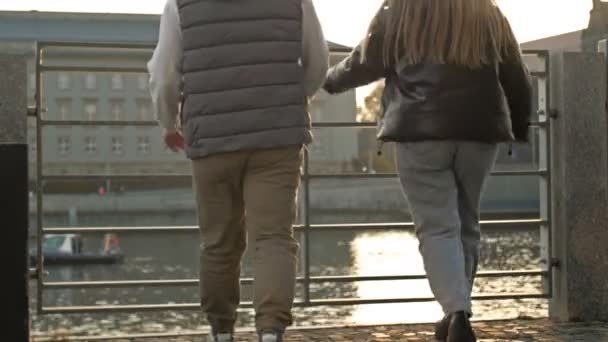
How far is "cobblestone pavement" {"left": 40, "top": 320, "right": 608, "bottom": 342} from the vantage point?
4465 millimetres

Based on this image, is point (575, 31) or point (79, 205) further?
point (79, 205)

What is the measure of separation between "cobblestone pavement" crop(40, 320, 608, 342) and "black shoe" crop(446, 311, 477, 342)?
0.49 metres

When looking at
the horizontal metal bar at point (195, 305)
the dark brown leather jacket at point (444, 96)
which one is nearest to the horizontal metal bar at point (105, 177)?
the horizontal metal bar at point (195, 305)

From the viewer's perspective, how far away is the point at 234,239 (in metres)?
3.80

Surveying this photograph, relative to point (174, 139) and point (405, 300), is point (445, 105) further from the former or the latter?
point (405, 300)

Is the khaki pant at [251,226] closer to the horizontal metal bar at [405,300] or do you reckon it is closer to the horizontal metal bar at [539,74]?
the horizontal metal bar at [405,300]

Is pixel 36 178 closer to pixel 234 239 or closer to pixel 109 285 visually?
pixel 109 285

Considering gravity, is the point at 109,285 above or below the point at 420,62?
below

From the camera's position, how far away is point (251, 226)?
146 inches

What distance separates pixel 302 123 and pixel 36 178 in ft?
5.80

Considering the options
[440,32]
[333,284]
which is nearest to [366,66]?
[440,32]

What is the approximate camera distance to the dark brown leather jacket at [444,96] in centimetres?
395

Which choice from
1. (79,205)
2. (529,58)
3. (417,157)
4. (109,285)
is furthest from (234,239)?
(79,205)

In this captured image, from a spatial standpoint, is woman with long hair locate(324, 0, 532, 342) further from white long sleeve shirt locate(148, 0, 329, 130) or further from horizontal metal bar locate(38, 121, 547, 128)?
horizontal metal bar locate(38, 121, 547, 128)
